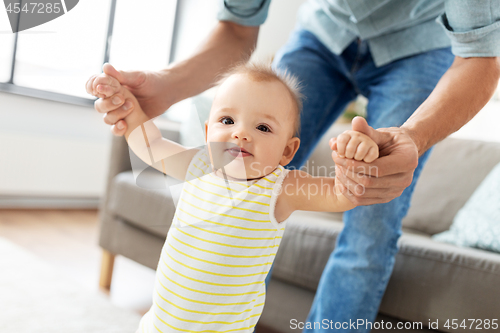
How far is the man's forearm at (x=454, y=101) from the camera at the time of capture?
0.58 m

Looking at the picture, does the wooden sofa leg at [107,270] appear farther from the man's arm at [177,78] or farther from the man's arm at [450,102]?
the man's arm at [450,102]

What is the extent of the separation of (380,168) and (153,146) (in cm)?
38

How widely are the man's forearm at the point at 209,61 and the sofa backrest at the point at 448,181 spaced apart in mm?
676

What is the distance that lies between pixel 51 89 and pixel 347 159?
2.74 meters

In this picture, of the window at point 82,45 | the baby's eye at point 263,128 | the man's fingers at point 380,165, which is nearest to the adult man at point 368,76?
the man's fingers at point 380,165

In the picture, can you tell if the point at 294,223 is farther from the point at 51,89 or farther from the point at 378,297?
the point at 51,89

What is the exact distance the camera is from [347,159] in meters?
0.47

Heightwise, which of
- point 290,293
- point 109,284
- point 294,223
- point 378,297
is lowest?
point 109,284

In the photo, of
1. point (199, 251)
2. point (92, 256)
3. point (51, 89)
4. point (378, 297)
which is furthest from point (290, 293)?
point (51, 89)

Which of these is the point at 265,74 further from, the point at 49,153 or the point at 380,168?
the point at 49,153

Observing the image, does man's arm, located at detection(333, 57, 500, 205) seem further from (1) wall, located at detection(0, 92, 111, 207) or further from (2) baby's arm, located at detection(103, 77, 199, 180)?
(1) wall, located at detection(0, 92, 111, 207)

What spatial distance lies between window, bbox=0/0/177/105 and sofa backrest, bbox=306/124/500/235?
5.86 feet

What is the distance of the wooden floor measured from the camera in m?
1.58

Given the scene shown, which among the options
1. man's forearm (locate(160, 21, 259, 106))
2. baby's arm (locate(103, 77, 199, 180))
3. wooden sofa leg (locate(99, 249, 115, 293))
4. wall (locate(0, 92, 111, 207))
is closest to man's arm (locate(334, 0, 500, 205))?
baby's arm (locate(103, 77, 199, 180))
